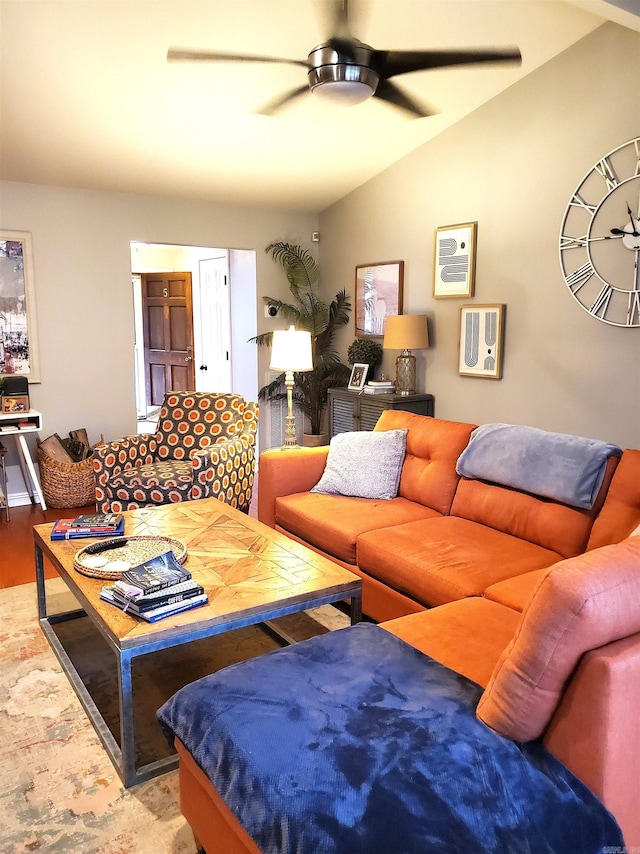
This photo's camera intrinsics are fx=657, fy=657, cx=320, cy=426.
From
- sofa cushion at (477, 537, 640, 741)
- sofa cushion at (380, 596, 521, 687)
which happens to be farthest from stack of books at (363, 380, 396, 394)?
sofa cushion at (477, 537, 640, 741)

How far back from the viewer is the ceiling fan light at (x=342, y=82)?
294cm

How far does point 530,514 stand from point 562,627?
61.6 inches

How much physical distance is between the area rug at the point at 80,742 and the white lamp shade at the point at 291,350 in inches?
74.4

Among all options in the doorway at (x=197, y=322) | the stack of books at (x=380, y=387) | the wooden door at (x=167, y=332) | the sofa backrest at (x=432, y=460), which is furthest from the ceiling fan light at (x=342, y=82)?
the wooden door at (x=167, y=332)

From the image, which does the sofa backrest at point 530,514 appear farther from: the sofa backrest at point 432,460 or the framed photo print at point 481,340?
the framed photo print at point 481,340

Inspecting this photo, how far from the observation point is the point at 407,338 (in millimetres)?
4770

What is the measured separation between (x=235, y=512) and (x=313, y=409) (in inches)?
115

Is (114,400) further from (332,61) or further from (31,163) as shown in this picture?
(332,61)

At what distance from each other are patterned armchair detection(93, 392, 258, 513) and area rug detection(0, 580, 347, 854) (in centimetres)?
90

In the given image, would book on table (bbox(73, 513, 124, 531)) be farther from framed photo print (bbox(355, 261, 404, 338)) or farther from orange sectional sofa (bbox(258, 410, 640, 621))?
framed photo print (bbox(355, 261, 404, 338))

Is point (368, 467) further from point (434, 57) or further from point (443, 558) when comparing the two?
point (434, 57)

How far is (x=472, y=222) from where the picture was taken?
4504mm

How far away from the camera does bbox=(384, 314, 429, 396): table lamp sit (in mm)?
4777

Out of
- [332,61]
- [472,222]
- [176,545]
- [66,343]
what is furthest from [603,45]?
[66,343]
